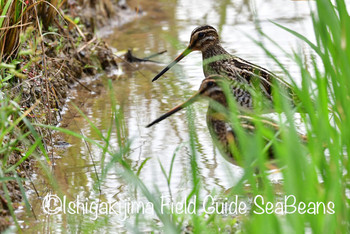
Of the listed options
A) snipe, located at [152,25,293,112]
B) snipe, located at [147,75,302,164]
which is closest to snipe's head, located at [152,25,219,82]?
snipe, located at [152,25,293,112]

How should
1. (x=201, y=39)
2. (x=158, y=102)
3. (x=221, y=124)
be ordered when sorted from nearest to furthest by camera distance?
(x=221, y=124)
(x=201, y=39)
(x=158, y=102)

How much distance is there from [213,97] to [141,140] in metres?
1.19

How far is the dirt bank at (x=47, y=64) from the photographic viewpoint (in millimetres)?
4461

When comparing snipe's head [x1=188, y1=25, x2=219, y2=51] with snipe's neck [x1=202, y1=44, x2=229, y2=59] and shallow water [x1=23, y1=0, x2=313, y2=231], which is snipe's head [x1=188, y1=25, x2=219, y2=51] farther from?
shallow water [x1=23, y1=0, x2=313, y2=231]

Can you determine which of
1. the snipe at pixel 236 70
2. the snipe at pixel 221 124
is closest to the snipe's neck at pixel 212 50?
the snipe at pixel 236 70

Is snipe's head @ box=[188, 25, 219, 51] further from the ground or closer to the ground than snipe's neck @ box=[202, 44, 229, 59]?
further from the ground

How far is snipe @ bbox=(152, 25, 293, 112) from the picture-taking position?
5.47 meters

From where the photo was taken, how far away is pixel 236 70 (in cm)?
575

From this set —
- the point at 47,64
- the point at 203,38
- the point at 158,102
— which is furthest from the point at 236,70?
the point at 47,64

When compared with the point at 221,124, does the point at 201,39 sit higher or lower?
higher

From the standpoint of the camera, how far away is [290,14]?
9.15 metres

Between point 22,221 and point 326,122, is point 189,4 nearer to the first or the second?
point 22,221

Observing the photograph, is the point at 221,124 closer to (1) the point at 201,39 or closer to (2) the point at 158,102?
(1) the point at 201,39

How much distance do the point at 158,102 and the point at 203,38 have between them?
0.75 meters
